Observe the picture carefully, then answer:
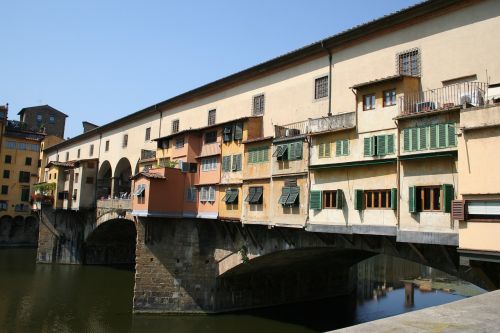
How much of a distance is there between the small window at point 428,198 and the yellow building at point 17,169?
2758 inches

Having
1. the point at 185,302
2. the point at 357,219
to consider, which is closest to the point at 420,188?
the point at 357,219

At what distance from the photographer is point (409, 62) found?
19000 millimetres

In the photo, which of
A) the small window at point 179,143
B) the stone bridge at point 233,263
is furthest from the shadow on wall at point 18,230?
the small window at point 179,143

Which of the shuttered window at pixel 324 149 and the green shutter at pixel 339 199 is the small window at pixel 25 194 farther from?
the green shutter at pixel 339 199

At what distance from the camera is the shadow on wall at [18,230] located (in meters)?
68.4

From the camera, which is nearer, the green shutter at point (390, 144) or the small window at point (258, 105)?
the green shutter at point (390, 144)

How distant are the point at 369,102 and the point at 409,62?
283 centimetres

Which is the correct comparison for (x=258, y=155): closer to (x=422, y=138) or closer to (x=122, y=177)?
(x=422, y=138)

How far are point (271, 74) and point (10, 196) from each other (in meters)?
60.9

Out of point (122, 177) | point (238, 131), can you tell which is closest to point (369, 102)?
point (238, 131)

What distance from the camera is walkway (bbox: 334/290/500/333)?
197 inches

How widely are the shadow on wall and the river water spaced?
2196 cm

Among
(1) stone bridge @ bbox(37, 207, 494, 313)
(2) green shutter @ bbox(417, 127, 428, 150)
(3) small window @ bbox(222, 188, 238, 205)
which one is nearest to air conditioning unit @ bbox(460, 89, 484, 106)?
(2) green shutter @ bbox(417, 127, 428, 150)

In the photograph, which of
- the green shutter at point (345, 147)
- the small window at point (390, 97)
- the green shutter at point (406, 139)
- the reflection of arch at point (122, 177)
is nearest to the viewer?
the green shutter at point (406, 139)
